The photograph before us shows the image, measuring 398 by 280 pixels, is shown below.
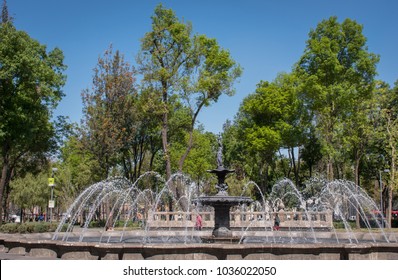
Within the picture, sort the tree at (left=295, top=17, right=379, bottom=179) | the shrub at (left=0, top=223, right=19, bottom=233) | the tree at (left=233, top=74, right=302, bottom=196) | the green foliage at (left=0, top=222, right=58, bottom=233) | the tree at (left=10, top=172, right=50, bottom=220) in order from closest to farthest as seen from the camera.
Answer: the green foliage at (left=0, top=222, right=58, bottom=233), the shrub at (left=0, top=223, right=19, bottom=233), the tree at (left=295, top=17, right=379, bottom=179), the tree at (left=233, top=74, right=302, bottom=196), the tree at (left=10, top=172, right=50, bottom=220)

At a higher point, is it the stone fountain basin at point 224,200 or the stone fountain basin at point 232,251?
the stone fountain basin at point 224,200

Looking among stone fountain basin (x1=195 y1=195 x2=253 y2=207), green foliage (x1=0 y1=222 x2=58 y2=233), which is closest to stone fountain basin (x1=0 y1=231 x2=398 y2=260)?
stone fountain basin (x1=195 y1=195 x2=253 y2=207)

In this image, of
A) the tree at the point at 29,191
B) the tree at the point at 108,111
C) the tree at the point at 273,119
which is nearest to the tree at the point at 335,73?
the tree at the point at 273,119

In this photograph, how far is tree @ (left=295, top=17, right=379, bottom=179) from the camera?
38.1 m

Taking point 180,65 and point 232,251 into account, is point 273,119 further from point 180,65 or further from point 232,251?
point 232,251

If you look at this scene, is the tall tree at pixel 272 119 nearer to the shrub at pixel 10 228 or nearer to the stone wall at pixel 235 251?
the shrub at pixel 10 228

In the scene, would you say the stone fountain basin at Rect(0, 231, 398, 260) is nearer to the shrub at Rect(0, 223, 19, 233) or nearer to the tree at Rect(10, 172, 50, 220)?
the shrub at Rect(0, 223, 19, 233)

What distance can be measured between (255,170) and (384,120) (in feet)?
67.4

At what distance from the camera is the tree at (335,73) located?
3812 cm

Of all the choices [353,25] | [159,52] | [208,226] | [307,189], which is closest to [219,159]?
[208,226]

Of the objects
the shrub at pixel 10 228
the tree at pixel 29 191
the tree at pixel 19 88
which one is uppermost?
the tree at pixel 19 88

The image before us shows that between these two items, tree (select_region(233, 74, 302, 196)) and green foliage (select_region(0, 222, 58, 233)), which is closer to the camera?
green foliage (select_region(0, 222, 58, 233))

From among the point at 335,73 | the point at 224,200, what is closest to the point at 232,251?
the point at 224,200

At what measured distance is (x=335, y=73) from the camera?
38.5 metres
